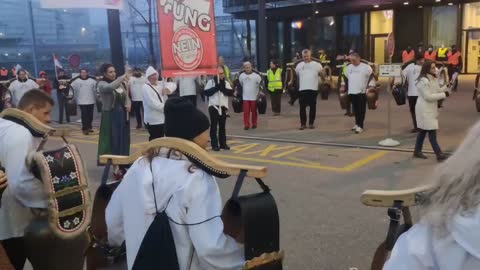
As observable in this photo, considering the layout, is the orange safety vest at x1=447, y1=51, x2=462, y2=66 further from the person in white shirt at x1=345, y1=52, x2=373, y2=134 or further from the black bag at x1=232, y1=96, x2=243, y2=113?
the black bag at x1=232, y1=96, x2=243, y2=113

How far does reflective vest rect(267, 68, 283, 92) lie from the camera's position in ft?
46.6

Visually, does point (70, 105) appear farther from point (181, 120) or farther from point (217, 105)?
point (181, 120)

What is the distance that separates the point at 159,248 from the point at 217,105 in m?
7.44

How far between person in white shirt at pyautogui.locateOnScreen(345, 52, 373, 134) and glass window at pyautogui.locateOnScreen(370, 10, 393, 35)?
17431mm

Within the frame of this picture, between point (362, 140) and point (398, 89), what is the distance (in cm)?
167

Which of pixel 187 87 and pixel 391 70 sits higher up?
pixel 391 70

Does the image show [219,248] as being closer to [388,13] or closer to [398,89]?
[398,89]

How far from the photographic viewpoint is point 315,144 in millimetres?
9758

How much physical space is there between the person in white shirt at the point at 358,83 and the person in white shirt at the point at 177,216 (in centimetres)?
895

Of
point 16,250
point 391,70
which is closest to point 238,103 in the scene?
point 391,70

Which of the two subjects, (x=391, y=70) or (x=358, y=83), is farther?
(x=358, y=83)

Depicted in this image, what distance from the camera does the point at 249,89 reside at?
1166cm

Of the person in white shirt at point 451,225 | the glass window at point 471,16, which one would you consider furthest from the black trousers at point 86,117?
the glass window at point 471,16

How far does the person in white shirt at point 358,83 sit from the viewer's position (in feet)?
34.9
